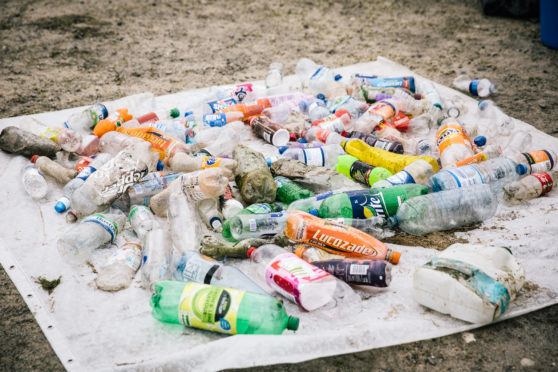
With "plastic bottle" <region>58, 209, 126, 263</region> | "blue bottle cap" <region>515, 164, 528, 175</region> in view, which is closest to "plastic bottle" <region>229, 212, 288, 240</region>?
"plastic bottle" <region>58, 209, 126, 263</region>

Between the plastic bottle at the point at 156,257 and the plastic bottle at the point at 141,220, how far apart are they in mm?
107

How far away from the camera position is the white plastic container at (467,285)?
2.08 m

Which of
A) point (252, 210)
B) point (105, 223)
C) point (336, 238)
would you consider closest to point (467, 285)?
point (336, 238)

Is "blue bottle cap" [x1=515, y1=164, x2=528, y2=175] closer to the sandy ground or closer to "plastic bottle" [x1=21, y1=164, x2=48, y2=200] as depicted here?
the sandy ground

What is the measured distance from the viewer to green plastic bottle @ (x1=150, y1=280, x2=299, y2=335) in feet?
A: 6.81

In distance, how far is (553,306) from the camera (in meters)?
2.29

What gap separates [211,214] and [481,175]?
1695 mm

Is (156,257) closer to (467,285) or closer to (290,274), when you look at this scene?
(290,274)

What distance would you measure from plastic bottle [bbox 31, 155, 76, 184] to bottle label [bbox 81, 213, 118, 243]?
25.6 inches

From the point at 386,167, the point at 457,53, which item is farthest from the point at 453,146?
the point at 457,53

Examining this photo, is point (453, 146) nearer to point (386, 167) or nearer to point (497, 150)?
point (497, 150)

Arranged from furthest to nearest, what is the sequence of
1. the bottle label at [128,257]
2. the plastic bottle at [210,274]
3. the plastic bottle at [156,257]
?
1. the bottle label at [128,257]
2. the plastic bottle at [156,257]
3. the plastic bottle at [210,274]

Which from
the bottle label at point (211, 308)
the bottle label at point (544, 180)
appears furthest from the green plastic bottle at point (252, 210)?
the bottle label at point (544, 180)

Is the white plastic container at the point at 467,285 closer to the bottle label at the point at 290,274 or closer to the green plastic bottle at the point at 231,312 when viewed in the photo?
the bottle label at the point at 290,274
